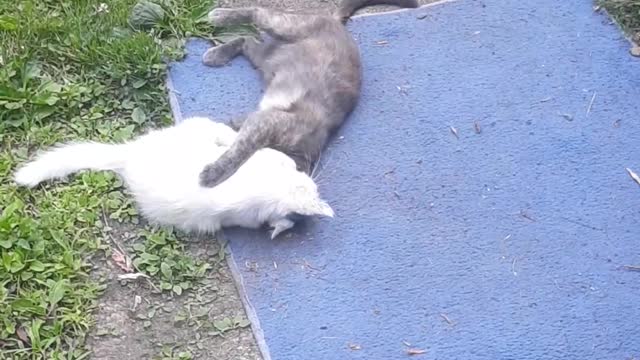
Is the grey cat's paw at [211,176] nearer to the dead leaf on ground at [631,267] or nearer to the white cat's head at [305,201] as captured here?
the white cat's head at [305,201]

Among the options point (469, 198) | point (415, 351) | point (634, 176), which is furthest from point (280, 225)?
point (634, 176)

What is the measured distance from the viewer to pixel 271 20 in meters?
3.50

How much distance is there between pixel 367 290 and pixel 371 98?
33.2 inches

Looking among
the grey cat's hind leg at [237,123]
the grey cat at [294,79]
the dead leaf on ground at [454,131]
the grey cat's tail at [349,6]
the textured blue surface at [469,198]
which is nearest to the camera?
the textured blue surface at [469,198]

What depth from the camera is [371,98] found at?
3473 millimetres

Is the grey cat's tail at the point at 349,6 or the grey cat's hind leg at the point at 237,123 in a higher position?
the grey cat's tail at the point at 349,6

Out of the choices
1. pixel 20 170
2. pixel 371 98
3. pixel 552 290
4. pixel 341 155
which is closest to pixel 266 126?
pixel 341 155

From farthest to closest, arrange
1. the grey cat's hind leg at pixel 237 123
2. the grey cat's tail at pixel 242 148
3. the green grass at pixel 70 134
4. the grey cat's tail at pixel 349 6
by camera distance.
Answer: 1. the grey cat's tail at pixel 349 6
2. the grey cat's hind leg at pixel 237 123
3. the grey cat's tail at pixel 242 148
4. the green grass at pixel 70 134

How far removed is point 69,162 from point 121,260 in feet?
1.23

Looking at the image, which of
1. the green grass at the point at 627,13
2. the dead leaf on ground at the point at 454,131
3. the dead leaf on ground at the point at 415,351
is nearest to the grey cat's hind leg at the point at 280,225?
the dead leaf on ground at the point at 415,351

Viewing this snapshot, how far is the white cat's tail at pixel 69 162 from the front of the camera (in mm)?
2982

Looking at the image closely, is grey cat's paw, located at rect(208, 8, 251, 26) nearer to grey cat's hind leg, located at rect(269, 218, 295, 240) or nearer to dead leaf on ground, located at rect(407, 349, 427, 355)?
grey cat's hind leg, located at rect(269, 218, 295, 240)

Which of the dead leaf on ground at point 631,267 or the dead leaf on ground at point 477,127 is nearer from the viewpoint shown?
the dead leaf on ground at point 631,267

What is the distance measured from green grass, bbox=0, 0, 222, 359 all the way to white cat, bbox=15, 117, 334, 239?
6cm
